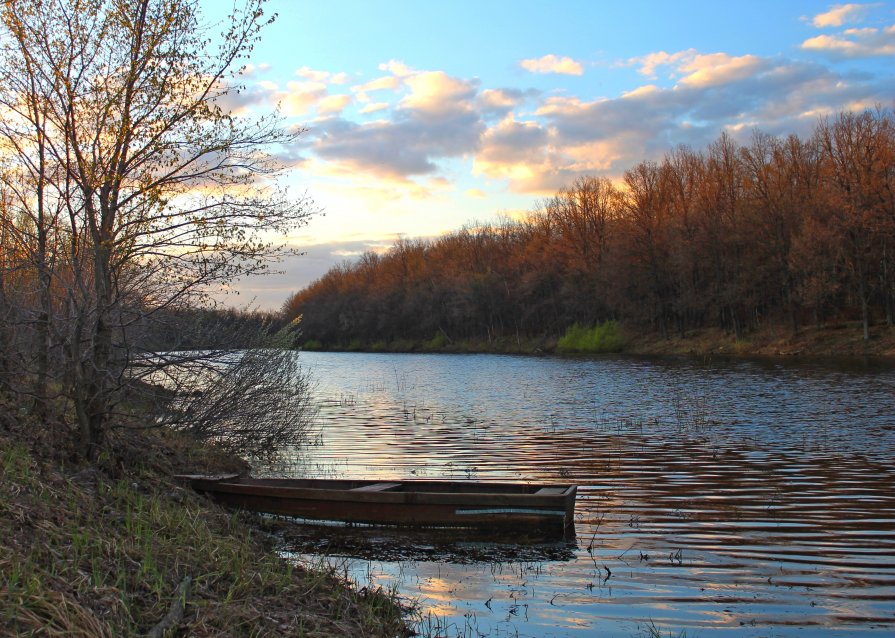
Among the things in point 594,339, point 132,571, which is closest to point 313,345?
point 594,339

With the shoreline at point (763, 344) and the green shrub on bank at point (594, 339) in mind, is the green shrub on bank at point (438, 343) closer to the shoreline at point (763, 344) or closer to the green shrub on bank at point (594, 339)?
the shoreline at point (763, 344)

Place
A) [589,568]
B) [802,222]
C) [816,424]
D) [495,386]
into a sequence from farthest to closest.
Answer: [802,222]
[495,386]
[816,424]
[589,568]

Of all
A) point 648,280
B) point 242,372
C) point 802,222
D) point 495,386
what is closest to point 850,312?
point 802,222

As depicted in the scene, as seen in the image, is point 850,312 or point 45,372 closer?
point 45,372

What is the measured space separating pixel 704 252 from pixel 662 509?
53760 mm

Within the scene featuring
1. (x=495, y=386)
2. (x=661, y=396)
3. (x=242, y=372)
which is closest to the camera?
(x=242, y=372)

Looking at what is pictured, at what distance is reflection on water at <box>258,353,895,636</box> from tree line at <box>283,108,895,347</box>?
77.4ft

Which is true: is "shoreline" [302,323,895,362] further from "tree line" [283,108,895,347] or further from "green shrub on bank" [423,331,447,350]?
"green shrub on bank" [423,331,447,350]

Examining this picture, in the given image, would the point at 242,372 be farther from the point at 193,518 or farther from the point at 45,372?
the point at 193,518

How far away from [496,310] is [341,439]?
73632mm

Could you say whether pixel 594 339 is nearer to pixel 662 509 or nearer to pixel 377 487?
pixel 662 509

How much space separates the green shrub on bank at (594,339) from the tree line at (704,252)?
6.45 ft

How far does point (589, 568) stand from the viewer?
31.0 feet

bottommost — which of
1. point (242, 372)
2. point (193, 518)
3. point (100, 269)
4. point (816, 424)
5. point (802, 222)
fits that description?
point (816, 424)
